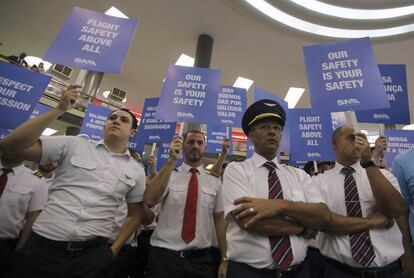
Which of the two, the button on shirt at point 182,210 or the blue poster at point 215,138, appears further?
the blue poster at point 215,138

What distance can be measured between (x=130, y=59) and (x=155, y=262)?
6.33m

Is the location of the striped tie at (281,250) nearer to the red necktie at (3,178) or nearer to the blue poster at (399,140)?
the red necktie at (3,178)

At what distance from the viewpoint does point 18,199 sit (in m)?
2.31

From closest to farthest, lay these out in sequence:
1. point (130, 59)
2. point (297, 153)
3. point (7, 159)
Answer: point (7, 159)
point (297, 153)
point (130, 59)

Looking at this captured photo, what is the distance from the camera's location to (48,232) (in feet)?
4.79

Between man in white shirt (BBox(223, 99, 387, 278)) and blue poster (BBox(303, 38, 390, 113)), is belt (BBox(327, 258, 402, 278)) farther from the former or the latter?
blue poster (BBox(303, 38, 390, 113))

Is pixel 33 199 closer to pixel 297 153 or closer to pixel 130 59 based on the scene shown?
pixel 297 153

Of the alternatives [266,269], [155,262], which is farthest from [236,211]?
[155,262]

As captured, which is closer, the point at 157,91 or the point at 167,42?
the point at 167,42

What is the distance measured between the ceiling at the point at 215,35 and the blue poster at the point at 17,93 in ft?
11.6

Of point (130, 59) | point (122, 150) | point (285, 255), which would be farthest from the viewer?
point (130, 59)

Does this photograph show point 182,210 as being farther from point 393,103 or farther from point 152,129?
point 393,103

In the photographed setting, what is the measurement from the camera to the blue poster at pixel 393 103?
238 cm

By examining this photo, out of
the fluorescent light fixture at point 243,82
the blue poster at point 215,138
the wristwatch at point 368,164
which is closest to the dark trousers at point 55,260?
the wristwatch at point 368,164
